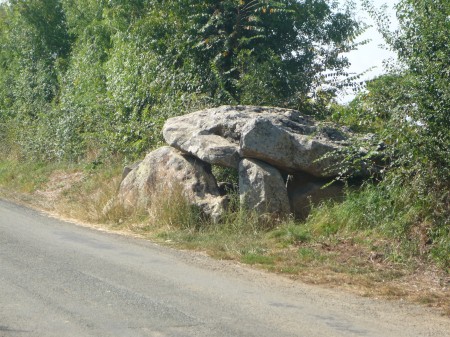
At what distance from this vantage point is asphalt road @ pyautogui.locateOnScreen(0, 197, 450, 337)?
6.91m

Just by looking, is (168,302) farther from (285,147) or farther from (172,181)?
(172,181)

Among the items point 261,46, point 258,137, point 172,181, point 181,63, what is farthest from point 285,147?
point 181,63

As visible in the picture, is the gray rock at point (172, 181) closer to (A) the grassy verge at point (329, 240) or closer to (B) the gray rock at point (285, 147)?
(A) the grassy verge at point (329, 240)

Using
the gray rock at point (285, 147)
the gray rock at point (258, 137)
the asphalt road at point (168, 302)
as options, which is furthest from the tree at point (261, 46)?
the asphalt road at point (168, 302)

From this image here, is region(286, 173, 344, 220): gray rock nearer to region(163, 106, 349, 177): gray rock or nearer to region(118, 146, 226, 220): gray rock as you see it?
region(163, 106, 349, 177): gray rock

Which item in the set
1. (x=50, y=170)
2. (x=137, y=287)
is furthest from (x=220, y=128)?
(x=50, y=170)


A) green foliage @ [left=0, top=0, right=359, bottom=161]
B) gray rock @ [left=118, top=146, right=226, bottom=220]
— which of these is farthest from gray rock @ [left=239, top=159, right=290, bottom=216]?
green foliage @ [left=0, top=0, right=359, bottom=161]

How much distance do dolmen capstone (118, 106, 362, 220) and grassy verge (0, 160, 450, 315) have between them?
32 centimetres

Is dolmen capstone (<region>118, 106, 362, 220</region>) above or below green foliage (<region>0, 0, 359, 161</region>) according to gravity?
below

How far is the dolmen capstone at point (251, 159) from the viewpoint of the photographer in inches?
495

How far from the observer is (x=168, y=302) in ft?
25.6

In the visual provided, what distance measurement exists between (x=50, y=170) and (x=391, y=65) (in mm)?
13433

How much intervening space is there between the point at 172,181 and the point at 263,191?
1917 mm

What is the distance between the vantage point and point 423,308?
807 cm
